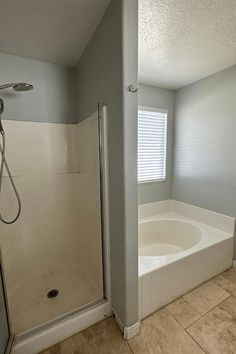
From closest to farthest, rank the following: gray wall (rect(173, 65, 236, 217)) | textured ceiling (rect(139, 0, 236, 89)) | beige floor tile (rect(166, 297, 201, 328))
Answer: textured ceiling (rect(139, 0, 236, 89))
beige floor tile (rect(166, 297, 201, 328))
gray wall (rect(173, 65, 236, 217))

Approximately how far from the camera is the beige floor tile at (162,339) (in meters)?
1.19

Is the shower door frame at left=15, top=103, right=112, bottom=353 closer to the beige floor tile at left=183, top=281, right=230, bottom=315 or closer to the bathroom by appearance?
the bathroom

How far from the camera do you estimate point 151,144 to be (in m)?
2.57

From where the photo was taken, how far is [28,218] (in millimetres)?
1823

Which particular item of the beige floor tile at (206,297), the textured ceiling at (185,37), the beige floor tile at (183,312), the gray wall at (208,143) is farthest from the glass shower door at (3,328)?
the gray wall at (208,143)

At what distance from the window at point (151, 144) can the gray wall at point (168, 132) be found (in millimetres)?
84

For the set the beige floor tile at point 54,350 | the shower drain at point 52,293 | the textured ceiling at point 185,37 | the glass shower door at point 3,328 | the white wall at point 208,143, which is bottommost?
the beige floor tile at point 54,350

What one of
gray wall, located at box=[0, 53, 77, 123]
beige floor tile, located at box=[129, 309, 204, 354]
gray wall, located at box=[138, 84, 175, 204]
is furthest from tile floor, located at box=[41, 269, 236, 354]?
gray wall, located at box=[0, 53, 77, 123]

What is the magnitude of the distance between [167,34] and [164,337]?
2.39 m

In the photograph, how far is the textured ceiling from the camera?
119cm

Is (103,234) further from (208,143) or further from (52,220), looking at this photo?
(208,143)

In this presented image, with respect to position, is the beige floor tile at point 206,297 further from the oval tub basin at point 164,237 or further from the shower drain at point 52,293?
the shower drain at point 52,293

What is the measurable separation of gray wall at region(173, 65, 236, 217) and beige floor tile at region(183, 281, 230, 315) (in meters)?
0.85

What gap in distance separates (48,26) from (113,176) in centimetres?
125
